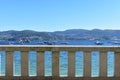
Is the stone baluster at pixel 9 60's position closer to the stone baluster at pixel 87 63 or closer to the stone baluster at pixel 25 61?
the stone baluster at pixel 25 61

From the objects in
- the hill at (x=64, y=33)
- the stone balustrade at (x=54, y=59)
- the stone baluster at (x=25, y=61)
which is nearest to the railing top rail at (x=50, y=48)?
the stone balustrade at (x=54, y=59)

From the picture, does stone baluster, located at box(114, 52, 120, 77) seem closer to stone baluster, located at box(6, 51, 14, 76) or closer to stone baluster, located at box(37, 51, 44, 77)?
stone baluster, located at box(37, 51, 44, 77)

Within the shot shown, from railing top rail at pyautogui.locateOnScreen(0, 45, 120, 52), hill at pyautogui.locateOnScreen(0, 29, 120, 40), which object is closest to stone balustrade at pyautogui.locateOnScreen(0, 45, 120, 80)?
railing top rail at pyautogui.locateOnScreen(0, 45, 120, 52)

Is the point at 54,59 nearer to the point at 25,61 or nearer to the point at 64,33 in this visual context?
the point at 25,61

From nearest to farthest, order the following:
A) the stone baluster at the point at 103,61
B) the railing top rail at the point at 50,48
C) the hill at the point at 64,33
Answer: the railing top rail at the point at 50,48
the stone baluster at the point at 103,61
the hill at the point at 64,33

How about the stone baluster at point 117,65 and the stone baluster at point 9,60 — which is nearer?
the stone baluster at point 9,60

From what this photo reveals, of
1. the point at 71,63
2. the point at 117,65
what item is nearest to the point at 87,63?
the point at 71,63

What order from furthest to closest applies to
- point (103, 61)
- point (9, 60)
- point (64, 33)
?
point (64, 33), point (103, 61), point (9, 60)

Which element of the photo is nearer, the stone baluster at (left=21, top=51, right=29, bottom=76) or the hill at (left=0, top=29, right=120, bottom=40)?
the stone baluster at (left=21, top=51, right=29, bottom=76)

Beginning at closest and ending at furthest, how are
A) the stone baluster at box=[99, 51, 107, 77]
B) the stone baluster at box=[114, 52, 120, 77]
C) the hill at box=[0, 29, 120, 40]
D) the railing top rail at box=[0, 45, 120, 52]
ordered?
the railing top rail at box=[0, 45, 120, 52] < the stone baluster at box=[99, 51, 107, 77] < the stone baluster at box=[114, 52, 120, 77] < the hill at box=[0, 29, 120, 40]

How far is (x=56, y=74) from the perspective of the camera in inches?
296

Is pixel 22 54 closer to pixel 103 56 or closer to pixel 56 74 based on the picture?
pixel 56 74

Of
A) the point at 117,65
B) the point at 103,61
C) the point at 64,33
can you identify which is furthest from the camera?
the point at 64,33

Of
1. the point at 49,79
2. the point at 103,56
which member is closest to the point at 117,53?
the point at 103,56
